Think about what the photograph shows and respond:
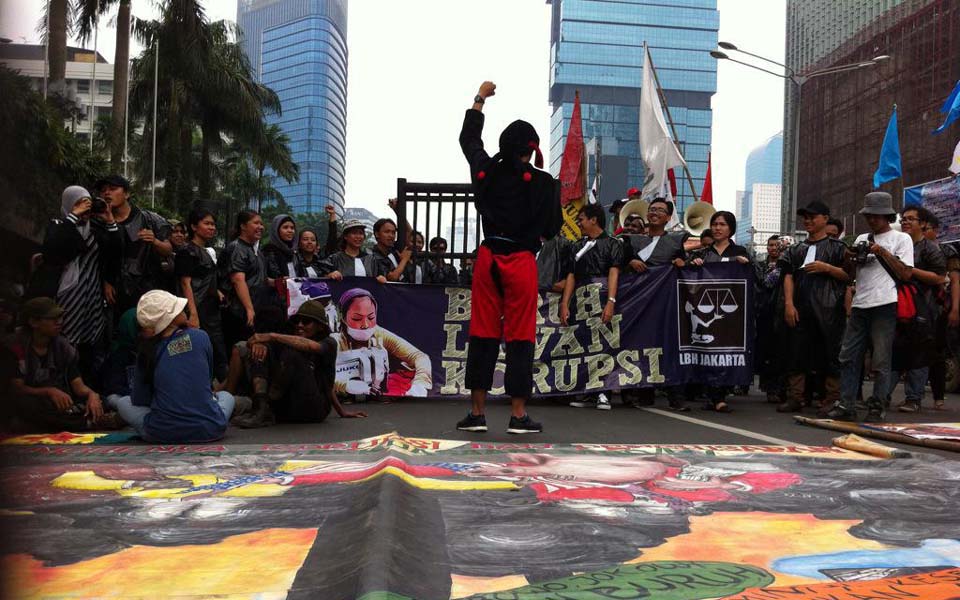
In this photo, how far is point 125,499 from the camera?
2912 millimetres

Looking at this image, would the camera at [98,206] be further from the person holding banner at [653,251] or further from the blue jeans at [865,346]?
the blue jeans at [865,346]

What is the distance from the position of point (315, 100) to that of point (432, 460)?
422 feet

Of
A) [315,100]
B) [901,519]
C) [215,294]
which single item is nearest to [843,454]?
[901,519]

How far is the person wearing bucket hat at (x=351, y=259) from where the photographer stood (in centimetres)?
820

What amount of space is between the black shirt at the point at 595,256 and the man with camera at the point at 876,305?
2.08m

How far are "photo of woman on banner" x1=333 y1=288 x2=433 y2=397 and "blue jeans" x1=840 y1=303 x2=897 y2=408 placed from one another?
358 centimetres

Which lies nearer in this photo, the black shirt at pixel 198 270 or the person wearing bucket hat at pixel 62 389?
the person wearing bucket hat at pixel 62 389

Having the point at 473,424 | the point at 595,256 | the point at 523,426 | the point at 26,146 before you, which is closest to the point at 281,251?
the point at 595,256

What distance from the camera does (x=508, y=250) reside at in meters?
5.32

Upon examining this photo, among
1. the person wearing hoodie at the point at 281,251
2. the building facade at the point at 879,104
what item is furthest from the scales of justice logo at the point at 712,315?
the building facade at the point at 879,104

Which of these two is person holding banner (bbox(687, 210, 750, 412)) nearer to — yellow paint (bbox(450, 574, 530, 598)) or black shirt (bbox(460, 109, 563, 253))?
black shirt (bbox(460, 109, 563, 253))

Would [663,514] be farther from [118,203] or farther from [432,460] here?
[118,203]

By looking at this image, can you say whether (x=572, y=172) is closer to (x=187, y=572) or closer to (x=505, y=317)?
(x=505, y=317)

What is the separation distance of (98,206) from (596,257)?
422cm
